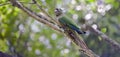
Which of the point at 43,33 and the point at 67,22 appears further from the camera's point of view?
the point at 43,33

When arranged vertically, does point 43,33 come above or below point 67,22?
above

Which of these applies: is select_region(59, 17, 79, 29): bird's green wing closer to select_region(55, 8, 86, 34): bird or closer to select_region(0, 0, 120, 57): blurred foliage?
select_region(55, 8, 86, 34): bird

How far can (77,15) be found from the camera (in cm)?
270

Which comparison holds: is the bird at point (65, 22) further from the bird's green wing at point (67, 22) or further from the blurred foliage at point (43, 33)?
the blurred foliage at point (43, 33)

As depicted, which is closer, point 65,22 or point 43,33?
point 65,22

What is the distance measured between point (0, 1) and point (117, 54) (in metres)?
1.60

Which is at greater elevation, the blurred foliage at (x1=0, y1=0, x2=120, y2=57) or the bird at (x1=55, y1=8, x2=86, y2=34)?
the blurred foliage at (x1=0, y1=0, x2=120, y2=57)

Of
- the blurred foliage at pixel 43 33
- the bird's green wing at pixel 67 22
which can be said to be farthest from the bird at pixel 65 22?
the blurred foliage at pixel 43 33

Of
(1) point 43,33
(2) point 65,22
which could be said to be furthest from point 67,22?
(1) point 43,33

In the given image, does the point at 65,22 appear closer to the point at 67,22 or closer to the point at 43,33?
the point at 67,22

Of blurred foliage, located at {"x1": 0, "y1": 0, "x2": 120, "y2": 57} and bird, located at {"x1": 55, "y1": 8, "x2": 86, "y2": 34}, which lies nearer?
bird, located at {"x1": 55, "y1": 8, "x2": 86, "y2": 34}

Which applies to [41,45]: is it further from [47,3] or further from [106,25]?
[47,3]

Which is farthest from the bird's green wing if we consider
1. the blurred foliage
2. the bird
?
the blurred foliage

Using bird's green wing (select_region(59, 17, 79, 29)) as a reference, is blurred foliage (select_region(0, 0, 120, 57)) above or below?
above
